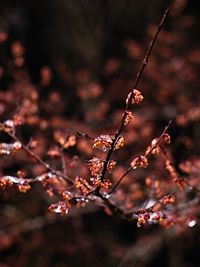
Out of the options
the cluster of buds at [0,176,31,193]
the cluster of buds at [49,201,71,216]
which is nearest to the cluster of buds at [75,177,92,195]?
the cluster of buds at [49,201,71,216]

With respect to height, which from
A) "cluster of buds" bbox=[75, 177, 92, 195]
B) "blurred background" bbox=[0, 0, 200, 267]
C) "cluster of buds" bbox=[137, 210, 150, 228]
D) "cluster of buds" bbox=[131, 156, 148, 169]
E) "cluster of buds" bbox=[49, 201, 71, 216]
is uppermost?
"blurred background" bbox=[0, 0, 200, 267]

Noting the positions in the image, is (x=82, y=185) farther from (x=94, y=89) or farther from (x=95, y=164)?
(x=94, y=89)

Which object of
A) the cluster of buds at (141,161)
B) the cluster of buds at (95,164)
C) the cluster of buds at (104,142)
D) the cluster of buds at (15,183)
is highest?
the cluster of buds at (15,183)

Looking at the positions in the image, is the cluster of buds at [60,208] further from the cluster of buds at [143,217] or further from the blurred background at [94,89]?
the blurred background at [94,89]

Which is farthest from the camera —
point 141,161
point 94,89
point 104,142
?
point 94,89

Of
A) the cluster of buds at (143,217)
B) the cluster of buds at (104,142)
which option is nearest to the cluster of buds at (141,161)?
the cluster of buds at (104,142)

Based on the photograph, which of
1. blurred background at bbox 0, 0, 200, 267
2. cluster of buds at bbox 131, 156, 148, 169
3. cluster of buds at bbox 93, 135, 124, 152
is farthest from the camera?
blurred background at bbox 0, 0, 200, 267

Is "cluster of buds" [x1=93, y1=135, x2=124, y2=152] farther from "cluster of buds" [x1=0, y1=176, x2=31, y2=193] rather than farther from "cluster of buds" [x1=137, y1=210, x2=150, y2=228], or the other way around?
"cluster of buds" [x1=0, y1=176, x2=31, y2=193]

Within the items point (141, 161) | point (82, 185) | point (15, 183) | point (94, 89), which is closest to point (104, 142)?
point (141, 161)

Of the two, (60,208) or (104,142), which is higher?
(104,142)
